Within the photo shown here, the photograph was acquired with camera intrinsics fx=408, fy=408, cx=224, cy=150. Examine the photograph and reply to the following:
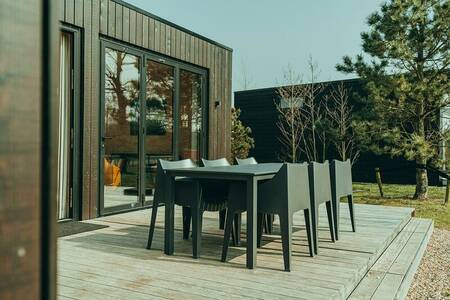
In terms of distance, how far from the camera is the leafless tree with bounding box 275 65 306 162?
12.9 m

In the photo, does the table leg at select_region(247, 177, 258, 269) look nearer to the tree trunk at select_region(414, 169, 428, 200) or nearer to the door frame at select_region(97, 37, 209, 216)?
the door frame at select_region(97, 37, 209, 216)

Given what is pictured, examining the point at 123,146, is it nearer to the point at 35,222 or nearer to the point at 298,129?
the point at 35,222

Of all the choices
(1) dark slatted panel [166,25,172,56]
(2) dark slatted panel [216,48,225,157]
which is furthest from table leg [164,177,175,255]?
(2) dark slatted panel [216,48,225,157]

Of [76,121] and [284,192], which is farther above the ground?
[76,121]

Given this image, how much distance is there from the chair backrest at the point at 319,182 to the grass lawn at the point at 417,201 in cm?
335

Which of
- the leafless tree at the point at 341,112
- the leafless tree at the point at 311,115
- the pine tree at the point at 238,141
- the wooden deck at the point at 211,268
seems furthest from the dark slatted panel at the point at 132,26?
the leafless tree at the point at 311,115

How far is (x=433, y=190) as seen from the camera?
977 cm

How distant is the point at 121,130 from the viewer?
16.5 feet

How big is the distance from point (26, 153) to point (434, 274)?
4.03 metres

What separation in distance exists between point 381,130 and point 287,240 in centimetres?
642

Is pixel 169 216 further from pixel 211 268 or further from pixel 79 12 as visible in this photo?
pixel 79 12

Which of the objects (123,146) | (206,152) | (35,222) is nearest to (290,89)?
(206,152)

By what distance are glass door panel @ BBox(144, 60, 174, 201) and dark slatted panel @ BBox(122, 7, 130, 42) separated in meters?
0.52

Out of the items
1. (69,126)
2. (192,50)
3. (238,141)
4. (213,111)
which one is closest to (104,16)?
(69,126)
